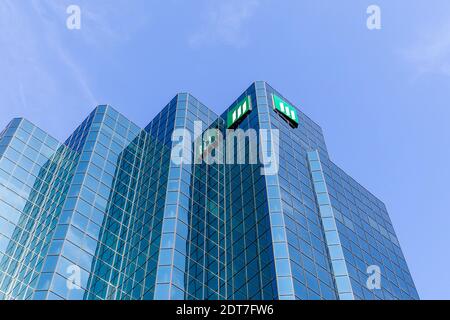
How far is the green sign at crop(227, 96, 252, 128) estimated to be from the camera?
194 feet

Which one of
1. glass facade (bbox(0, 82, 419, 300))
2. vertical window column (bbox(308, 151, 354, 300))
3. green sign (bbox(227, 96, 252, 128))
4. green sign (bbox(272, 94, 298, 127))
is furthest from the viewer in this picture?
green sign (bbox(272, 94, 298, 127))

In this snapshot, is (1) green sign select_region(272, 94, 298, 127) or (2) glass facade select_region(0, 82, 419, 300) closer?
(2) glass facade select_region(0, 82, 419, 300)

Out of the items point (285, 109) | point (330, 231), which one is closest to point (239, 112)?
point (285, 109)

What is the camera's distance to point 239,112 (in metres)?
60.3

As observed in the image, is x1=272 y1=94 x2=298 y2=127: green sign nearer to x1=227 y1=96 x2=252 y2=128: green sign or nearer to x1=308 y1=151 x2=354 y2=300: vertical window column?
x1=227 y1=96 x2=252 y2=128: green sign

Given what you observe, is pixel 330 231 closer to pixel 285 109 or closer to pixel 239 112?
pixel 285 109

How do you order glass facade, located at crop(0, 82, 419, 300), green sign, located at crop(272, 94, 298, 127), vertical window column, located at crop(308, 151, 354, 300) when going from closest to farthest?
glass facade, located at crop(0, 82, 419, 300), vertical window column, located at crop(308, 151, 354, 300), green sign, located at crop(272, 94, 298, 127)

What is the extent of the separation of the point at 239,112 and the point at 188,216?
17178 millimetres

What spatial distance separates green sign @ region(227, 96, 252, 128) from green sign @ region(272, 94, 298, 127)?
9.83 feet

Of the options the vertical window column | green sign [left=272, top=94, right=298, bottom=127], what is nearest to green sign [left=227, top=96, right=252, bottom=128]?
green sign [left=272, top=94, right=298, bottom=127]

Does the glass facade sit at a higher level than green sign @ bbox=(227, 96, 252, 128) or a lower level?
lower

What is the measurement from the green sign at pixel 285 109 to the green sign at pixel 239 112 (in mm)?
2995
